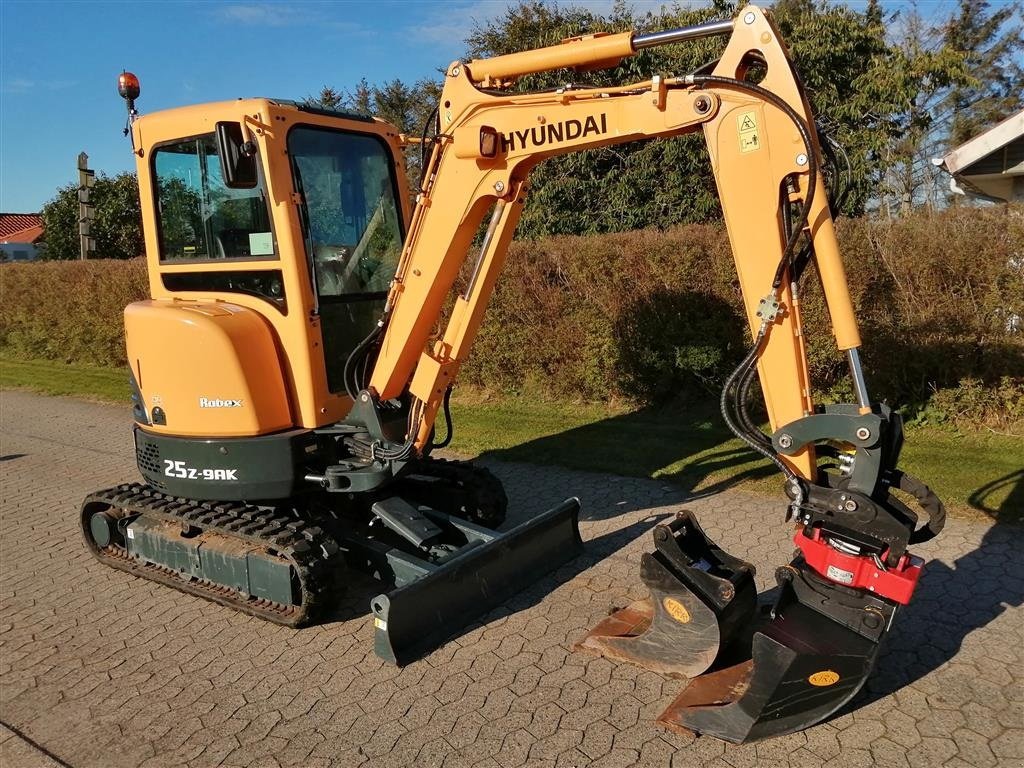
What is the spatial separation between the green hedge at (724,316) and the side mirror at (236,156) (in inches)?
226

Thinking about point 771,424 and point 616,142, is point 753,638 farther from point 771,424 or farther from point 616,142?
point 616,142

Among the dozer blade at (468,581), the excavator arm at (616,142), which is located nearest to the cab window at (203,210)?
the excavator arm at (616,142)

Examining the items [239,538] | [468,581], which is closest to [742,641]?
[468,581]

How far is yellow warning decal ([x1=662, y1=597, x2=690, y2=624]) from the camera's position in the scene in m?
3.80

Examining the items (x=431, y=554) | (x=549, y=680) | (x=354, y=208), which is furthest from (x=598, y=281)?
(x=549, y=680)

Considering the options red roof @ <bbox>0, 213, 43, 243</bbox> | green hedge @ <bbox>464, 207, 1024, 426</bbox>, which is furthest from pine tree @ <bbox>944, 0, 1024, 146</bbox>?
red roof @ <bbox>0, 213, 43, 243</bbox>

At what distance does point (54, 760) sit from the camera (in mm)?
3605

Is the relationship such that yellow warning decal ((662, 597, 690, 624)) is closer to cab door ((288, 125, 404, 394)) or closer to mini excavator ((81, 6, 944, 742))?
mini excavator ((81, 6, 944, 742))

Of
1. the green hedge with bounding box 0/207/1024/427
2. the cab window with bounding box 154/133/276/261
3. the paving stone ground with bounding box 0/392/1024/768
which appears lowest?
the paving stone ground with bounding box 0/392/1024/768

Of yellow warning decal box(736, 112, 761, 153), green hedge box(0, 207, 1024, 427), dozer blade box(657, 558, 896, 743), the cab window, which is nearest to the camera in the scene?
dozer blade box(657, 558, 896, 743)

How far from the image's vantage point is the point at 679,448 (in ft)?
26.5

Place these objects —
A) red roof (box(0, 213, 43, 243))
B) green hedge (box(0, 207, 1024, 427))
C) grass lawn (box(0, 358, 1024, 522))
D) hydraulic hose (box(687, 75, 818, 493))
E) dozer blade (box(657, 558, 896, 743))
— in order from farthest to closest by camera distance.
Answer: red roof (box(0, 213, 43, 243)) < green hedge (box(0, 207, 1024, 427)) < grass lawn (box(0, 358, 1024, 522)) < hydraulic hose (box(687, 75, 818, 493)) < dozer blade (box(657, 558, 896, 743))

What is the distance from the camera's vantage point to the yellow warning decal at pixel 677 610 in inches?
150

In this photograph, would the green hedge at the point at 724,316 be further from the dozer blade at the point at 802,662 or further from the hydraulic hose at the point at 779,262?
the dozer blade at the point at 802,662
